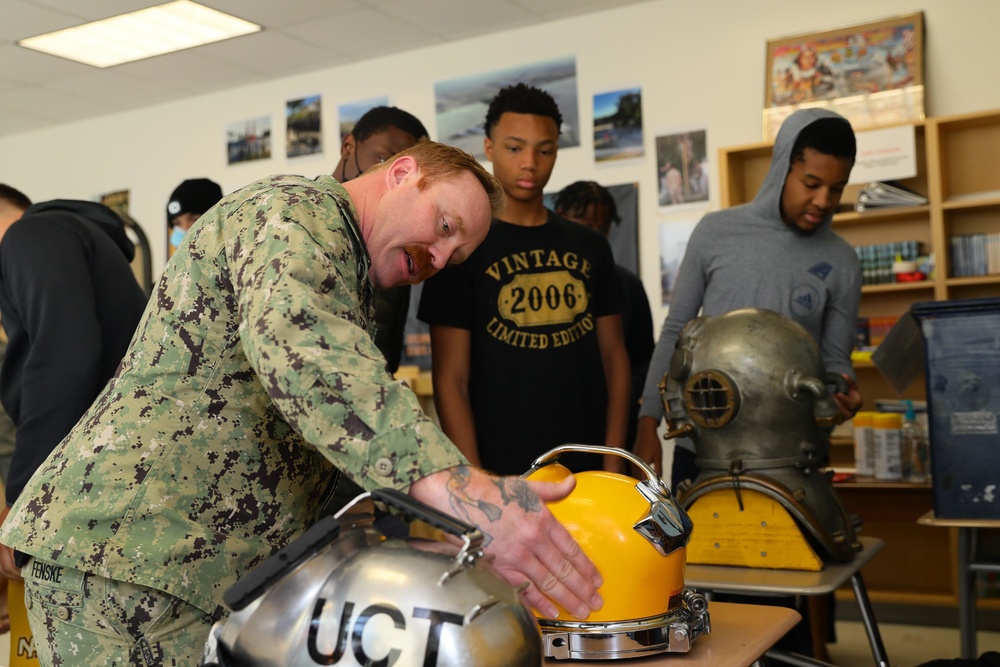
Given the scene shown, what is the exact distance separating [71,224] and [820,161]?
2006 mm

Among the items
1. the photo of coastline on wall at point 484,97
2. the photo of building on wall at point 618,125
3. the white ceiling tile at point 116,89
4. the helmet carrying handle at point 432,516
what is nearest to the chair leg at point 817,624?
the helmet carrying handle at point 432,516

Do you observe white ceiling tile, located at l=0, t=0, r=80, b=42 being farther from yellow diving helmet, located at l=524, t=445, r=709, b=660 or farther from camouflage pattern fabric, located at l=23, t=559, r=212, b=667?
yellow diving helmet, located at l=524, t=445, r=709, b=660

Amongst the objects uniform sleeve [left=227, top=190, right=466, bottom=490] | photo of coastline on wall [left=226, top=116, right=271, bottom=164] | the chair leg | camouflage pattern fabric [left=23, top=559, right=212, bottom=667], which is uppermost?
photo of coastline on wall [left=226, top=116, right=271, bottom=164]

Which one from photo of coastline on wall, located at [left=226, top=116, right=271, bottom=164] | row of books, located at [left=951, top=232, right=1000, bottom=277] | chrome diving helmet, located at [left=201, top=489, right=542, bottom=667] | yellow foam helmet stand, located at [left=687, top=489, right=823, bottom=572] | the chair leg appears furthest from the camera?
photo of coastline on wall, located at [left=226, top=116, right=271, bottom=164]

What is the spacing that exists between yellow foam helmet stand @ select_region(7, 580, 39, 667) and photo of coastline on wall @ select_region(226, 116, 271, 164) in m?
5.93

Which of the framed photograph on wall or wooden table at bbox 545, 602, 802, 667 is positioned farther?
the framed photograph on wall

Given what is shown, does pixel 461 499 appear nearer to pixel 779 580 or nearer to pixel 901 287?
pixel 779 580

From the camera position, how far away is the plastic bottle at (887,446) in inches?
183

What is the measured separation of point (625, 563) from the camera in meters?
1.49

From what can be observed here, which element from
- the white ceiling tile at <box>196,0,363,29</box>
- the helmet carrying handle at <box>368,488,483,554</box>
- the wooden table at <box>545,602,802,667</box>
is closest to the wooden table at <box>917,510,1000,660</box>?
the wooden table at <box>545,602,802,667</box>

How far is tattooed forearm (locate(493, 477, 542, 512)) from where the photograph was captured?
1.14 m

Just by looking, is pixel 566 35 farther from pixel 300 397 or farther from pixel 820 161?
pixel 300 397

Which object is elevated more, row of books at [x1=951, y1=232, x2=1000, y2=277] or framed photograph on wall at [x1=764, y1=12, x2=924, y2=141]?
framed photograph on wall at [x1=764, y1=12, x2=924, y2=141]

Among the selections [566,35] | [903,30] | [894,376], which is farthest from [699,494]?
[566,35]
